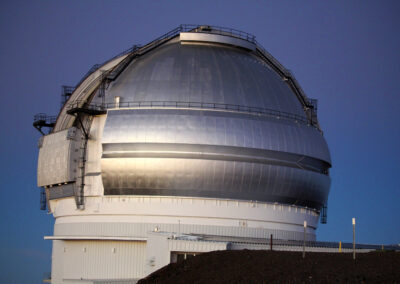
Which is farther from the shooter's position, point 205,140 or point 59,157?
point 59,157

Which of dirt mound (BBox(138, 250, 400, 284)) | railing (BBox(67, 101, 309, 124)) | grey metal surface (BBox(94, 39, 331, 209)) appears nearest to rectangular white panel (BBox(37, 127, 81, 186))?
railing (BBox(67, 101, 309, 124))

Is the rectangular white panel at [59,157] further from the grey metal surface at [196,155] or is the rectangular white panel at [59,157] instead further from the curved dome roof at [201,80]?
the curved dome roof at [201,80]

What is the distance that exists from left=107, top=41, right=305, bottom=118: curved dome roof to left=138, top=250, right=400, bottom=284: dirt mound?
45.4 feet

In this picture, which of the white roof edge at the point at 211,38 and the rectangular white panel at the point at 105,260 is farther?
the white roof edge at the point at 211,38

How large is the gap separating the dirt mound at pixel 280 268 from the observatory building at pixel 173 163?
17.2 feet

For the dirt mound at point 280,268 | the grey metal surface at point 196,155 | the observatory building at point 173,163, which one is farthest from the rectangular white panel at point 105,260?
the dirt mound at point 280,268

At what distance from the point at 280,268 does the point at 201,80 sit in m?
19.8

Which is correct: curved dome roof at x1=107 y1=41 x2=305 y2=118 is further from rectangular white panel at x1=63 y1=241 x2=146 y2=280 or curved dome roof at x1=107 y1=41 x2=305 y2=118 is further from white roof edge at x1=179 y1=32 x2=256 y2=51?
rectangular white panel at x1=63 y1=241 x2=146 y2=280

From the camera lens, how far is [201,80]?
5247 cm

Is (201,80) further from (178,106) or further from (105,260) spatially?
(105,260)

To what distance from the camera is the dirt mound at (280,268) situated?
3353 centimetres

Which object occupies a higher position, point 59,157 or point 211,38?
point 211,38

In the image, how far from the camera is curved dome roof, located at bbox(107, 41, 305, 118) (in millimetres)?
51812

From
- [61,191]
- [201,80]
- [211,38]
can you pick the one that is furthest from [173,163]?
[211,38]
